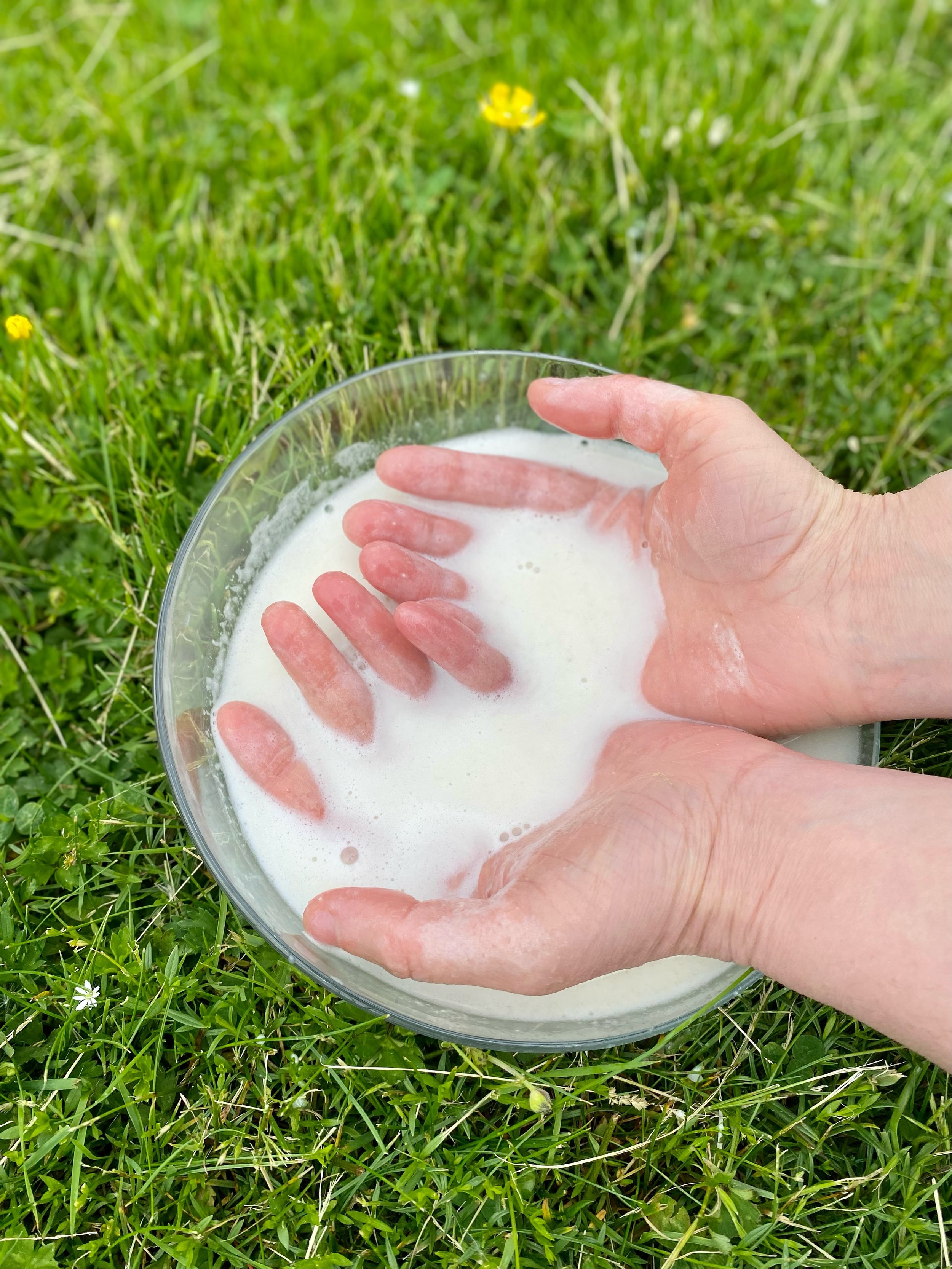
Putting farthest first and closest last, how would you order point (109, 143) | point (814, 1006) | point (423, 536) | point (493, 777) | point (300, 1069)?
point (109, 143) → point (423, 536) → point (493, 777) → point (814, 1006) → point (300, 1069)

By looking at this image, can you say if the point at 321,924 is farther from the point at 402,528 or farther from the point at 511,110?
the point at 511,110

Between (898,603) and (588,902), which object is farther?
(898,603)

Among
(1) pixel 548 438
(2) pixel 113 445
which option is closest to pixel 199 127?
(2) pixel 113 445

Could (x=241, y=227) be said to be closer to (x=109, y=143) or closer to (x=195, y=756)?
(x=109, y=143)

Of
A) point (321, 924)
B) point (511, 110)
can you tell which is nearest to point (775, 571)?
point (321, 924)

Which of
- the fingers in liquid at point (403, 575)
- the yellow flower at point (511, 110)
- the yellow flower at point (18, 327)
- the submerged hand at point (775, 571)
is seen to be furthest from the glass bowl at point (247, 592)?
the yellow flower at point (511, 110)

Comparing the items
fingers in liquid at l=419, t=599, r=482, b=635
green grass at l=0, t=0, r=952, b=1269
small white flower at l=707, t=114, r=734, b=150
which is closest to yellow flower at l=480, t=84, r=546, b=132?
green grass at l=0, t=0, r=952, b=1269
